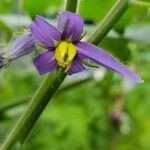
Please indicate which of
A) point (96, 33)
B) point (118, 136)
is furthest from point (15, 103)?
point (118, 136)

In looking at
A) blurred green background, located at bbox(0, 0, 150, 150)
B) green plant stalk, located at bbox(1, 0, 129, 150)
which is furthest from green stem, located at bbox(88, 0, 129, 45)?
blurred green background, located at bbox(0, 0, 150, 150)

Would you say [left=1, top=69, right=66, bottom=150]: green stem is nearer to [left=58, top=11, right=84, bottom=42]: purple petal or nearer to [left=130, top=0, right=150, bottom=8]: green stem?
[left=58, top=11, right=84, bottom=42]: purple petal

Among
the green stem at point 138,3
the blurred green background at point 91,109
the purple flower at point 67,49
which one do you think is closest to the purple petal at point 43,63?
the purple flower at point 67,49

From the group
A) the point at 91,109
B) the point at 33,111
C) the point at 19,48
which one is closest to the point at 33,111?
the point at 33,111

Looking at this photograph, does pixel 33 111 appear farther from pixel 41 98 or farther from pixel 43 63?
pixel 43 63

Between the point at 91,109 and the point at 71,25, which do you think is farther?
the point at 91,109

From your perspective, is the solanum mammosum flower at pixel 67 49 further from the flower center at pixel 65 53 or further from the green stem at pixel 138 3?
the green stem at pixel 138 3

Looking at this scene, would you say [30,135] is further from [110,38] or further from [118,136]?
[118,136]

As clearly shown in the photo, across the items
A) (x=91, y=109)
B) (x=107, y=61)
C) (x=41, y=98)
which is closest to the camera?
(x=107, y=61)
